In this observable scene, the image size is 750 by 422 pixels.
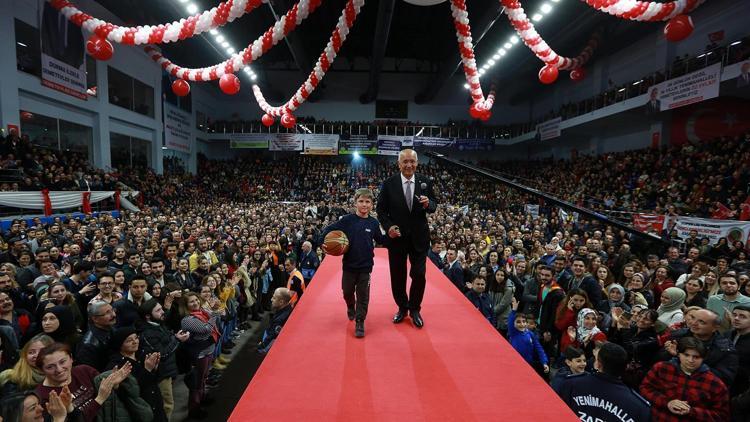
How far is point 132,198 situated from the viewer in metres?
14.0

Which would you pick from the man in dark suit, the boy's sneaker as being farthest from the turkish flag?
the boy's sneaker

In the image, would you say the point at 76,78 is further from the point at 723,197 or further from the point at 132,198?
the point at 723,197

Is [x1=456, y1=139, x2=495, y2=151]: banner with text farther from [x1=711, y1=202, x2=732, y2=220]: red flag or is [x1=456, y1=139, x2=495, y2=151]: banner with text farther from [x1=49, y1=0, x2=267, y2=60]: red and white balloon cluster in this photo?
[x1=49, y1=0, x2=267, y2=60]: red and white balloon cluster

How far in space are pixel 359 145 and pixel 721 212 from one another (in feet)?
61.0

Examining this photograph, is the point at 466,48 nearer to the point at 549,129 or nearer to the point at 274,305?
the point at 274,305

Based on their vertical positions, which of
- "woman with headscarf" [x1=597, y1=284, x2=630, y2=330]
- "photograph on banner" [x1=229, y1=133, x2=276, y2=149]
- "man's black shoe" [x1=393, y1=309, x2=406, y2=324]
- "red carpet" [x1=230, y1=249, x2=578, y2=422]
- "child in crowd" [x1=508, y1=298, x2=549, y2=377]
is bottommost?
"child in crowd" [x1=508, y1=298, x2=549, y2=377]

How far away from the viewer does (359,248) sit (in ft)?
10.0

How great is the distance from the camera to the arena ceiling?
48.1ft

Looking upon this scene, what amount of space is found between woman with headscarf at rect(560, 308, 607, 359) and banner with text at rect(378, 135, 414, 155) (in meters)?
21.1

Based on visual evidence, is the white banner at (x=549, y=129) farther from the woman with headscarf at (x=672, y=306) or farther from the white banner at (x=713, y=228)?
the woman with headscarf at (x=672, y=306)

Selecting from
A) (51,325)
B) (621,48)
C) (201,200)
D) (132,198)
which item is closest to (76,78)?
(132,198)

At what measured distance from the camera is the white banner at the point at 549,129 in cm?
→ 1976

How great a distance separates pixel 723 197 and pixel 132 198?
1950 cm

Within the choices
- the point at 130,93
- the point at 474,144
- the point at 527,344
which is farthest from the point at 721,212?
the point at 130,93
